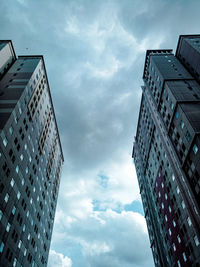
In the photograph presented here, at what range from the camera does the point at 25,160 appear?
40.3 metres

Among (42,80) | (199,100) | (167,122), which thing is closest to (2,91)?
(42,80)

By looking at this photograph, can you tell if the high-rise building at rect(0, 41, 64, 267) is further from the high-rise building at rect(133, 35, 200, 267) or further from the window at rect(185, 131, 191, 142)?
the window at rect(185, 131, 191, 142)

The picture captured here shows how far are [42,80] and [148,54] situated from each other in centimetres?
3658

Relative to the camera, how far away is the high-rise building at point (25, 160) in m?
32.1

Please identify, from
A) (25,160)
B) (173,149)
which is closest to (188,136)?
(173,149)

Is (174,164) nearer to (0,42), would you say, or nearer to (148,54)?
(148,54)

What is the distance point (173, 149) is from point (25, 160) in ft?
101

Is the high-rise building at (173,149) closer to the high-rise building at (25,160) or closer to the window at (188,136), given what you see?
the window at (188,136)

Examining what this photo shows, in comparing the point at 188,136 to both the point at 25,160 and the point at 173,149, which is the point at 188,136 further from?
the point at 25,160

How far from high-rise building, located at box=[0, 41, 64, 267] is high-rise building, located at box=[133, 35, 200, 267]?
29.9 meters

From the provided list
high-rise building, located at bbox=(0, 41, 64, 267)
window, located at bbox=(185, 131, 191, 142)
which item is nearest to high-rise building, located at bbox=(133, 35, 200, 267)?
window, located at bbox=(185, 131, 191, 142)

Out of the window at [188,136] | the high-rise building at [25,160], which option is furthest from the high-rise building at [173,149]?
the high-rise building at [25,160]

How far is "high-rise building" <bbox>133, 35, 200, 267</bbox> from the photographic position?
35.2 metres

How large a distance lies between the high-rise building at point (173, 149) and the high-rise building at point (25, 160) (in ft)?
98.2
